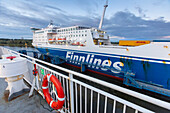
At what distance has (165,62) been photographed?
168 inches

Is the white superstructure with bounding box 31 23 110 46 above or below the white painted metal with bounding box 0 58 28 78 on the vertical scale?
above

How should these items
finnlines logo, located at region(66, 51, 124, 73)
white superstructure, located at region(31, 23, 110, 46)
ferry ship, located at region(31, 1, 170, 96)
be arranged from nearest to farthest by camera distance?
ferry ship, located at region(31, 1, 170, 96) → finnlines logo, located at region(66, 51, 124, 73) → white superstructure, located at region(31, 23, 110, 46)

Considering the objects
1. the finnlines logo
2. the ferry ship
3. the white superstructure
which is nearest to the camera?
the ferry ship

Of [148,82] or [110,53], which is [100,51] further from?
[148,82]

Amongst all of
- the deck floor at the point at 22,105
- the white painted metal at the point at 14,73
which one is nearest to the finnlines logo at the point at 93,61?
the deck floor at the point at 22,105

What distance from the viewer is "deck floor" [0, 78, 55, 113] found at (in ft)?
7.29

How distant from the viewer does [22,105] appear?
238cm

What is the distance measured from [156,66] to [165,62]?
0.45 meters

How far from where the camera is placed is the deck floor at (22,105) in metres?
2.22

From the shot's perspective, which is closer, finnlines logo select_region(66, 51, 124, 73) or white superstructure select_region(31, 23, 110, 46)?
finnlines logo select_region(66, 51, 124, 73)

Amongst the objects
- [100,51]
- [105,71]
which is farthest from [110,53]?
[105,71]

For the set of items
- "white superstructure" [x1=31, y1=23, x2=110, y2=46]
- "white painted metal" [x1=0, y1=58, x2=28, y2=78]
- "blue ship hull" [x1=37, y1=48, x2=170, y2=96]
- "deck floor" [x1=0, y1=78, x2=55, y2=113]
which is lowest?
"deck floor" [x1=0, y1=78, x2=55, y2=113]

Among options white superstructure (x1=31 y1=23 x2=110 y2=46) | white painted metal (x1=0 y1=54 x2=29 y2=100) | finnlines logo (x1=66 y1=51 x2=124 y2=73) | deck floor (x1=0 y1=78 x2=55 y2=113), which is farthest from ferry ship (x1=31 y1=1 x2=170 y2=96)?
white painted metal (x1=0 y1=54 x2=29 y2=100)

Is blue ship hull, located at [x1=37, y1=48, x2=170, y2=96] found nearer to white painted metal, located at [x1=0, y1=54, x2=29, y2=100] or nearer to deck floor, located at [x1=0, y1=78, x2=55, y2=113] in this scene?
deck floor, located at [x1=0, y1=78, x2=55, y2=113]
